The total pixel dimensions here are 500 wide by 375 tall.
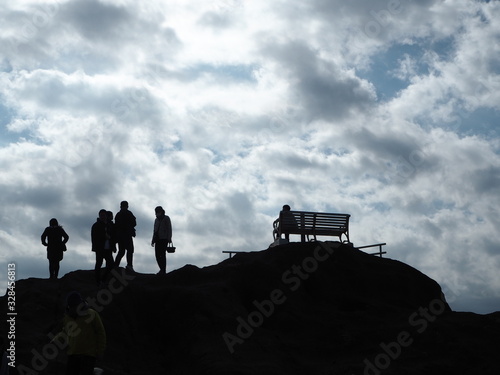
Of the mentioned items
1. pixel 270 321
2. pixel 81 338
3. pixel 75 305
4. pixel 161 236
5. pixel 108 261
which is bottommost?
pixel 81 338

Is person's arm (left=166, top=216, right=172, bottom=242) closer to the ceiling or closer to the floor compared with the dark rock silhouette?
closer to the ceiling

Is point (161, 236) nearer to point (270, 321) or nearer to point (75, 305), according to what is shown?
point (270, 321)

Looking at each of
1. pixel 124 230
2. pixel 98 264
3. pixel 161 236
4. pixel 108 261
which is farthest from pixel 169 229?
pixel 98 264

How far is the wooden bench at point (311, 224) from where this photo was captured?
2044 centimetres

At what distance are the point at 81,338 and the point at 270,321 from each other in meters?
5.63

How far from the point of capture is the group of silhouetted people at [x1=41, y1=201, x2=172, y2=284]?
15281 mm

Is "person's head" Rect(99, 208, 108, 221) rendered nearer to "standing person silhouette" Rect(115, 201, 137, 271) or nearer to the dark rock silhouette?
"standing person silhouette" Rect(115, 201, 137, 271)

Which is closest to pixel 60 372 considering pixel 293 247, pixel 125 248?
pixel 125 248

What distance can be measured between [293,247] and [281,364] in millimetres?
4114

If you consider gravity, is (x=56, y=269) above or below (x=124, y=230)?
below

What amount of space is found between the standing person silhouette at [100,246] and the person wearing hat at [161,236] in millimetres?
1110

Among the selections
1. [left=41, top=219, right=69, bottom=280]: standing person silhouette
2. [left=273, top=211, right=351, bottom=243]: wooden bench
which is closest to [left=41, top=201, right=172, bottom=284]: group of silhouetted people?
[left=41, top=219, right=69, bottom=280]: standing person silhouette

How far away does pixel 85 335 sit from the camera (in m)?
9.27

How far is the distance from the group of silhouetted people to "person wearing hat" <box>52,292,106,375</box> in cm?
578
